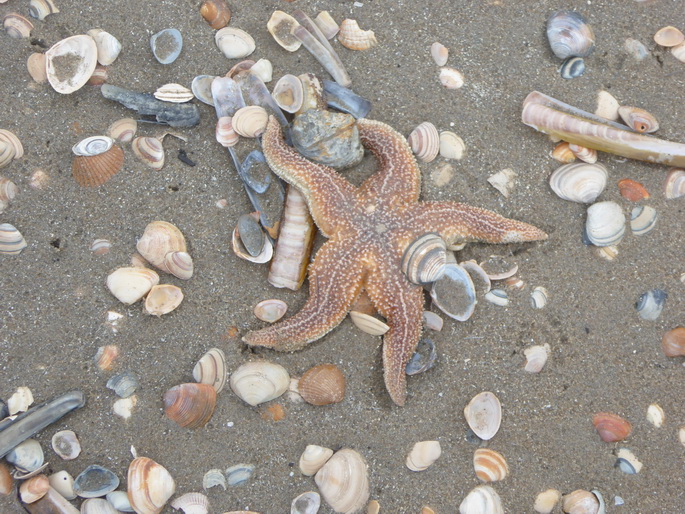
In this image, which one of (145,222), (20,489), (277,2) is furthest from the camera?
(277,2)

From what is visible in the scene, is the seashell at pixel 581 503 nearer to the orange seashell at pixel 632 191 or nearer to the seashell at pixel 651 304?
the seashell at pixel 651 304

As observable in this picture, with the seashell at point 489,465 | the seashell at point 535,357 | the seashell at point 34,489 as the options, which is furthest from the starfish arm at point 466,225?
Result: the seashell at point 34,489

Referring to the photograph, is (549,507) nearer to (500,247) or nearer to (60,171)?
(500,247)

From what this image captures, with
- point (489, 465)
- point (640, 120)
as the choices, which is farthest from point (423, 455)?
point (640, 120)

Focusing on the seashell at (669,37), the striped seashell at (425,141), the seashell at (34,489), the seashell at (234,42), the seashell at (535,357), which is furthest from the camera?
the seashell at (669,37)

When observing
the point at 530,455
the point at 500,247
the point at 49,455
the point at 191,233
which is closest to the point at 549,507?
the point at 530,455

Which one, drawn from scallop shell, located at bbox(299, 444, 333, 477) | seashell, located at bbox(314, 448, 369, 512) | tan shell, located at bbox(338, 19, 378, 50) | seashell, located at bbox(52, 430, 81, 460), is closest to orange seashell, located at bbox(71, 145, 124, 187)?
→ seashell, located at bbox(52, 430, 81, 460)

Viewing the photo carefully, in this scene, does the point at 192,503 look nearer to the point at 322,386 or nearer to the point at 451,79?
the point at 322,386
